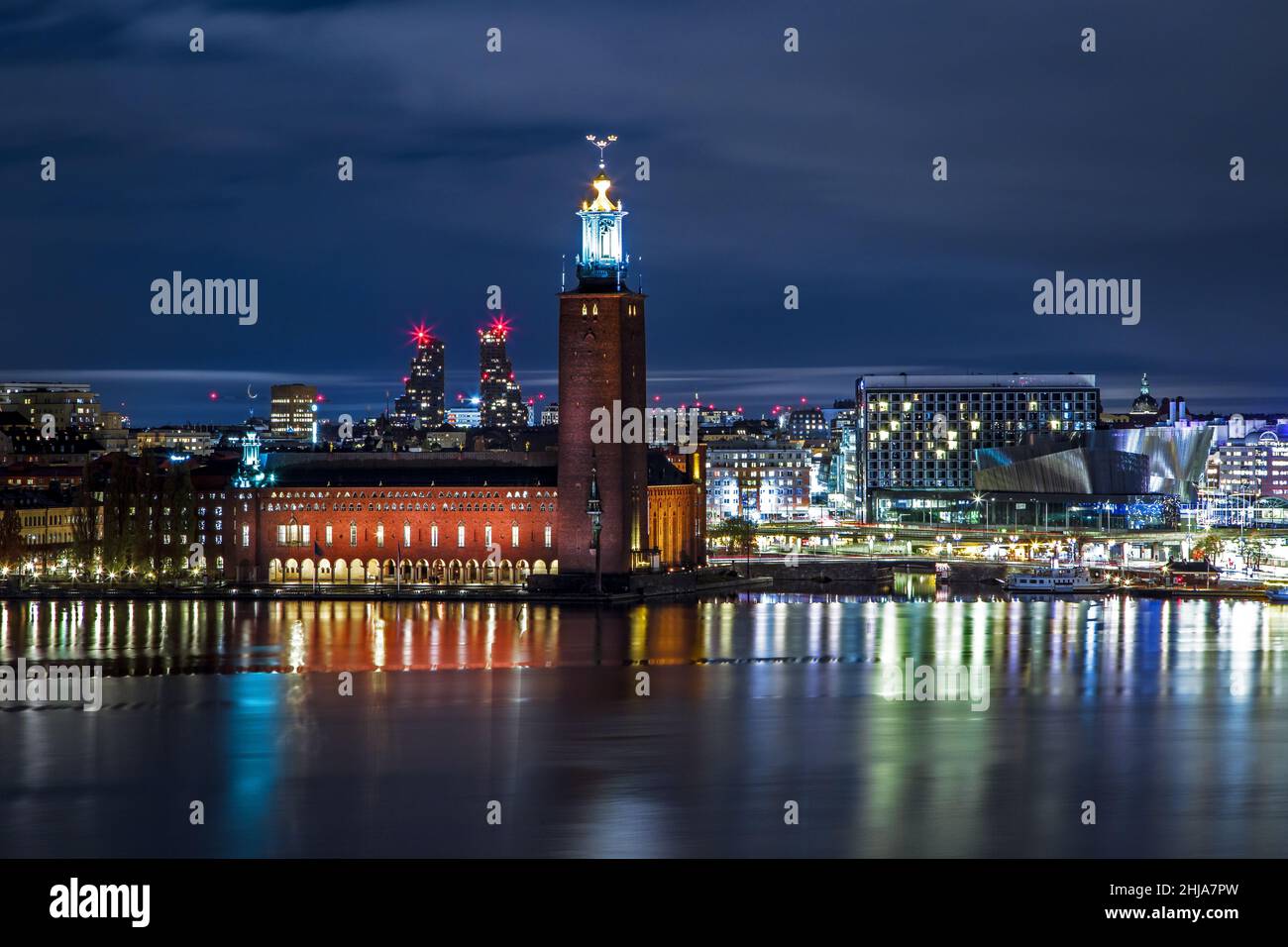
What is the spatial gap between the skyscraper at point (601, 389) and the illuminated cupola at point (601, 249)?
28mm

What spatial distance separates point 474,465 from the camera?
61.8 meters

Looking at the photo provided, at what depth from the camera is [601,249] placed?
184 feet

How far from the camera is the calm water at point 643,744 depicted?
2564 cm

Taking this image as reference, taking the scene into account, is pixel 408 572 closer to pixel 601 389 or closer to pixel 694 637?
pixel 601 389

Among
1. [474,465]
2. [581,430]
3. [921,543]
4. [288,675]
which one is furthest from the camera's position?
[921,543]

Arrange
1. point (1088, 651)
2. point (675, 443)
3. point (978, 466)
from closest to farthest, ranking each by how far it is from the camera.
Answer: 1. point (1088, 651)
2. point (675, 443)
3. point (978, 466)

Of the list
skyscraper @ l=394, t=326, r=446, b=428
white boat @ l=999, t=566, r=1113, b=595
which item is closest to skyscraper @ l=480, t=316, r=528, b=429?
skyscraper @ l=394, t=326, r=446, b=428

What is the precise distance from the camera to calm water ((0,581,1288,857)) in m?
25.6

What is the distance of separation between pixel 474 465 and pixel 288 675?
22882 mm

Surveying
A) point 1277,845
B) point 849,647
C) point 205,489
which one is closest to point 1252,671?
point 849,647

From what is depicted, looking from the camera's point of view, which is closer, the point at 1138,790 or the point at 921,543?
the point at 1138,790
